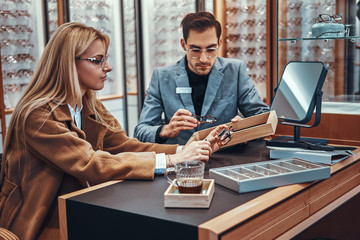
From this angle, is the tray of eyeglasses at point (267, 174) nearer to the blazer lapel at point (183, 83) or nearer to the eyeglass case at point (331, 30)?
the blazer lapel at point (183, 83)

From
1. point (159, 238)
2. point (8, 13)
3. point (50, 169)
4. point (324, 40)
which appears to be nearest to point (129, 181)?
point (50, 169)

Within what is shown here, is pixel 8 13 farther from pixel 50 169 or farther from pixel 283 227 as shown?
pixel 283 227

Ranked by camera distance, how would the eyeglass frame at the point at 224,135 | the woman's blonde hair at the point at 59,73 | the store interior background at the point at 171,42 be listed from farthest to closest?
1. the store interior background at the point at 171,42
2. the eyeglass frame at the point at 224,135
3. the woman's blonde hair at the point at 59,73

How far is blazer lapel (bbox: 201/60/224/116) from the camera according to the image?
2.93 meters

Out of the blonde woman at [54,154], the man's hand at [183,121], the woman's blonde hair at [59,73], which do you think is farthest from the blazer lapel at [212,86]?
the woman's blonde hair at [59,73]

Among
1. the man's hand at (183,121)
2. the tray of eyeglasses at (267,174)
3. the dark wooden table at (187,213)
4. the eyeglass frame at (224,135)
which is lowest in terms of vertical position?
the dark wooden table at (187,213)

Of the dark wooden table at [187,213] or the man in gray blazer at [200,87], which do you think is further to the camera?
the man in gray blazer at [200,87]

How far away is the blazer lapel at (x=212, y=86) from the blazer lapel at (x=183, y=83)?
0.09 meters

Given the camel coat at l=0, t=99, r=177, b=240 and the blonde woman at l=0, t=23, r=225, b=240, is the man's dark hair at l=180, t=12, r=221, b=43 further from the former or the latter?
the camel coat at l=0, t=99, r=177, b=240

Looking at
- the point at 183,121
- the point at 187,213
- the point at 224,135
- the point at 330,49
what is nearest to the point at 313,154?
the point at 224,135

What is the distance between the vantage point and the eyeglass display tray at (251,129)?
6.89 ft

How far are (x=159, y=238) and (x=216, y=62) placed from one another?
1811mm

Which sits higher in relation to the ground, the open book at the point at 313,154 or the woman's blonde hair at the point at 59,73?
the woman's blonde hair at the point at 59,73

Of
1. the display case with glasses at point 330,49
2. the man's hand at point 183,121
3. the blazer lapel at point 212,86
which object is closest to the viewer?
the man's hand at point 183,121
